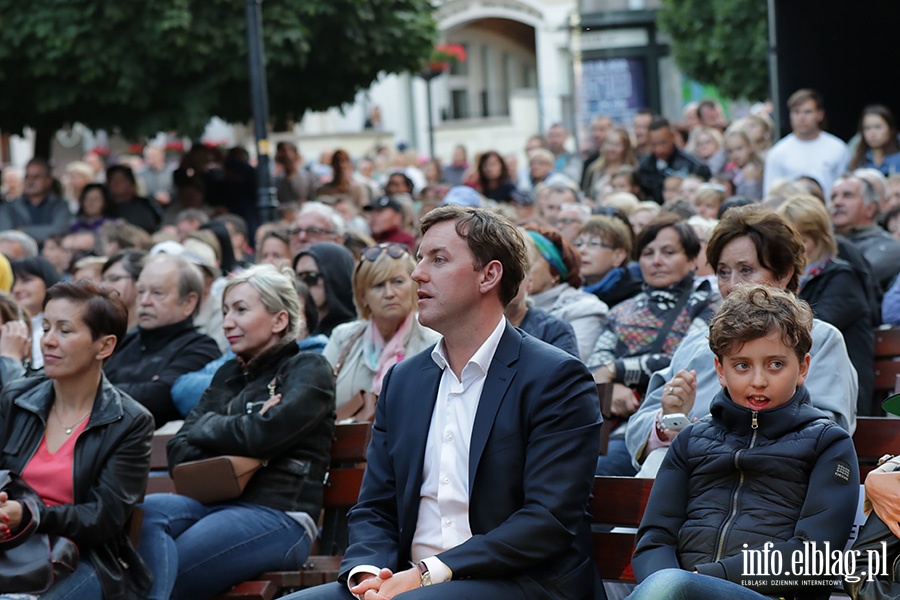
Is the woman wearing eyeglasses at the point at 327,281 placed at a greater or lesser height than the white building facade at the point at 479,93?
lesser

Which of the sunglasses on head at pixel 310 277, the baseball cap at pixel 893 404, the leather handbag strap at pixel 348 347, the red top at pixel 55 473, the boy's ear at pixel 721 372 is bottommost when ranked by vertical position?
the red top at pixel 55 473

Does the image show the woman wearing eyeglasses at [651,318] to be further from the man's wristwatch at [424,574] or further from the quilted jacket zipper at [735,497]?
the man's wristwatch at [424,574]

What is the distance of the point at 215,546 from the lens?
5801mm

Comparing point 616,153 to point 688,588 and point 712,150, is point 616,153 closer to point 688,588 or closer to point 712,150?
point 712,150

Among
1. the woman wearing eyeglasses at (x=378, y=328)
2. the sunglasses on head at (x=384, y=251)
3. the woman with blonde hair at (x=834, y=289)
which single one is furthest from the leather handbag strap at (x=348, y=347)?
the woman with blonde hair at (x=834, y=289)

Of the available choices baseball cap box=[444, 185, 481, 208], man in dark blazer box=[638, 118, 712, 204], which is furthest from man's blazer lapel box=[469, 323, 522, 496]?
man in dark blazer box=[638, 118, 712, 204]

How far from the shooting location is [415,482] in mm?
4598

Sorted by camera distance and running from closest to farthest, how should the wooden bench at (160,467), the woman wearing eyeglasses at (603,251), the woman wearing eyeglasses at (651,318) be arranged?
1. the wooden bench at (160,467)
2. the woman wearing eyeglasses at (651,318)
3. the woman wearing eyeglasses at (603,251)

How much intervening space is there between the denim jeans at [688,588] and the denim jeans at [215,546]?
7.48 ft

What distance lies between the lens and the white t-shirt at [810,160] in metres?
12.2

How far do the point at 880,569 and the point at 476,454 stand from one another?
4.14 feet

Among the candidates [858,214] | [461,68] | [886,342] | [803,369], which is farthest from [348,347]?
[461,68]

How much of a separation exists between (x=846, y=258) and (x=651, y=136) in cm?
636

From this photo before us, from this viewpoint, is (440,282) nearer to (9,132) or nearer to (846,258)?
(846,258)
